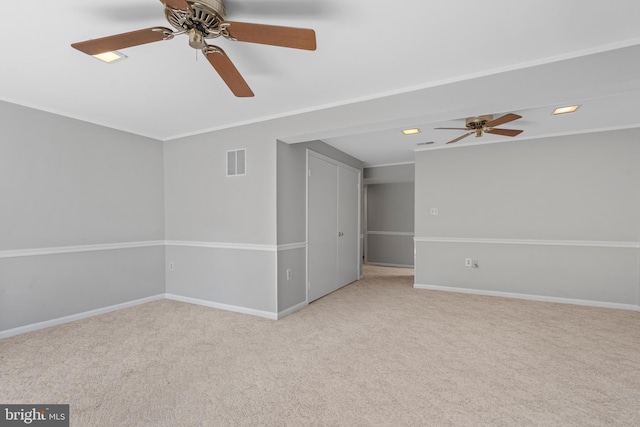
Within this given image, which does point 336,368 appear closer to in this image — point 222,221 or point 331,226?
point 222,221

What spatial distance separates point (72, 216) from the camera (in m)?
3.57

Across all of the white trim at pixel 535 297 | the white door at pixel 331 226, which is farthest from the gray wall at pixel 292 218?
the white trim at pixel 535 297

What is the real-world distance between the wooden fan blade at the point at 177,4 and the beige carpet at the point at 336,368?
222 centimetres

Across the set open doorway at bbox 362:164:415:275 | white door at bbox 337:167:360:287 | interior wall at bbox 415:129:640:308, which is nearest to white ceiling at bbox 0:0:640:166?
interior wall at bbox 415:129:640:308

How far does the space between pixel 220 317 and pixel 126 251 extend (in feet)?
5.32

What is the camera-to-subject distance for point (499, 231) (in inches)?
186

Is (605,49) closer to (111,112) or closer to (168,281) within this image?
(111,112)

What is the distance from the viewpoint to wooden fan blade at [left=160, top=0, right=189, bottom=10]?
1.41 m

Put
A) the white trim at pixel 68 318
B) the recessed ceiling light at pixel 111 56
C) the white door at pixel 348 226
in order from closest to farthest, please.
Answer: the recessed ceiling light at pixel 111 56 < the white trim at pixel 68 318 < the white door at pixel 348 226

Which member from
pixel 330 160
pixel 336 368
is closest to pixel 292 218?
pixel 330 160

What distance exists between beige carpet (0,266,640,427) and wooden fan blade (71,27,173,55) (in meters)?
2.15

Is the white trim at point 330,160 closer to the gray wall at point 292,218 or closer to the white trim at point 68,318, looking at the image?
the gray wall at point 292,218

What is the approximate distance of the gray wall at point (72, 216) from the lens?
10.2ft

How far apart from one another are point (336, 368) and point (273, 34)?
2345 mm
